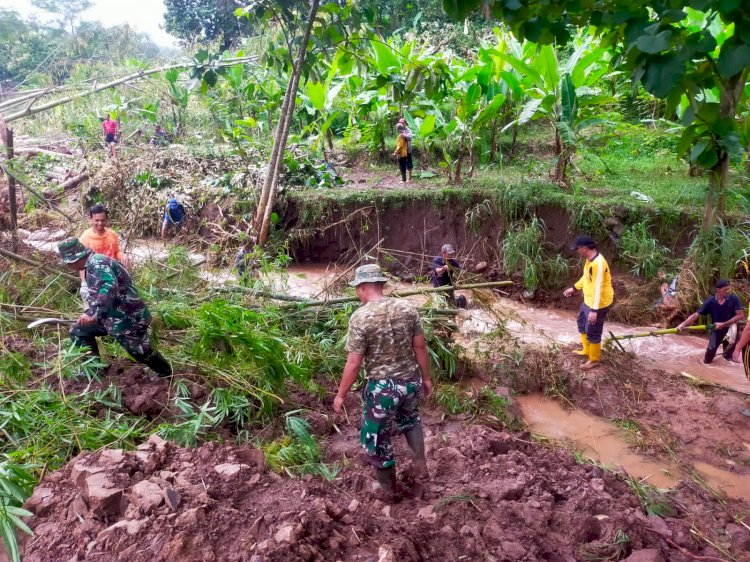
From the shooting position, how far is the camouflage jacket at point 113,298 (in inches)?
146

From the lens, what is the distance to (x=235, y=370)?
4.03m

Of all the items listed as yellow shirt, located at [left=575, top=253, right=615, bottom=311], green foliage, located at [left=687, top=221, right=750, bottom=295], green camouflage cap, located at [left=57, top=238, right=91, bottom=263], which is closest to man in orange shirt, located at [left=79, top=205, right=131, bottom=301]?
green camouflage cap, located at [left=57, top=238, right=91, bottom=263]

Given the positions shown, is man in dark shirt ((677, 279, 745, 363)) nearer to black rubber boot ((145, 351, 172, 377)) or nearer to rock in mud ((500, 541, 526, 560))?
rock in mud ((500, 541, 526, 560))

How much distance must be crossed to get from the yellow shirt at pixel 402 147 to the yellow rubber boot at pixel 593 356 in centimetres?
570

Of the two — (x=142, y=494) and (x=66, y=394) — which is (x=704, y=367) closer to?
(x=142, y=494)

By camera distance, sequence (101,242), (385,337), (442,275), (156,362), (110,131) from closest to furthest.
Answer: (385,337) < (156,362) < (101,242) < (442,275) < (110,131)

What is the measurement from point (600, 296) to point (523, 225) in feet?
10.2

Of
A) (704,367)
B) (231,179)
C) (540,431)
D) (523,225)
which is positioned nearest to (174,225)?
(231,179)

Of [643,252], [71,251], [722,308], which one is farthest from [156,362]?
[643,252]

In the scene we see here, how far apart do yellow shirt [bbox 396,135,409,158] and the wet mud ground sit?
633cm

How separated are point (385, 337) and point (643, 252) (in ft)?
18.2

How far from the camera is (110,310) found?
379 cm

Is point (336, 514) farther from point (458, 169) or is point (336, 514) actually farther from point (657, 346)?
point (458, 169)

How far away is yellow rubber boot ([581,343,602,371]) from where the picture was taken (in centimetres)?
539
